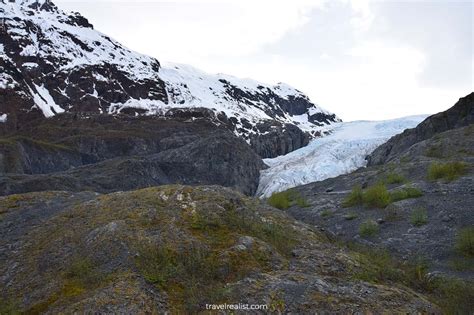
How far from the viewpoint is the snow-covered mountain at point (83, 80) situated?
79688 mm

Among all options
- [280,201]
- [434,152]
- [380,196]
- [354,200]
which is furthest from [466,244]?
[434,152]

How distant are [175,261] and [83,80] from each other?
93.8m

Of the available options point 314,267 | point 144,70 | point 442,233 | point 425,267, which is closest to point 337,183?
point 442,233

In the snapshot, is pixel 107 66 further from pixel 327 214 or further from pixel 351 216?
pixel 351 216

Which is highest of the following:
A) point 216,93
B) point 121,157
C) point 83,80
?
point 83,80

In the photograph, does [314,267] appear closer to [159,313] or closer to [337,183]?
[159,313]

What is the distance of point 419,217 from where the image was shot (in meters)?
9.79

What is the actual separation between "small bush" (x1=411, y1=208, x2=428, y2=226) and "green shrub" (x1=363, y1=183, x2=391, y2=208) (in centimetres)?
134

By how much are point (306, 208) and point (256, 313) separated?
9.41m

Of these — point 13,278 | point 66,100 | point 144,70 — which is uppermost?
point 144,70

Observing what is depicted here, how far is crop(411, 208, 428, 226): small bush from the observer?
31.6 feet

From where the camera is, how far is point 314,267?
18.5 ft

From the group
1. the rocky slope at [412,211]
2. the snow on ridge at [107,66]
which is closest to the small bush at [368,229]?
the rocky slope at [412,211]

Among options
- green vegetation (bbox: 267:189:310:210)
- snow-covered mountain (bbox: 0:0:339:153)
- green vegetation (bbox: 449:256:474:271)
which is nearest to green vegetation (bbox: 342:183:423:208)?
green vegetation (bbox: 267:189:310:210)
